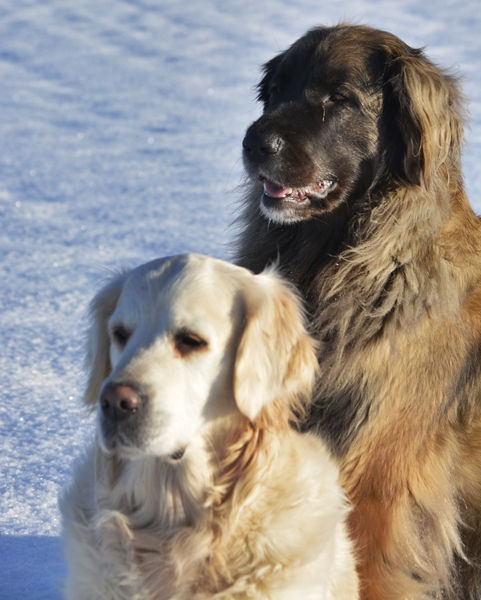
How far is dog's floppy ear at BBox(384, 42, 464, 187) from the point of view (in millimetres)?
3566

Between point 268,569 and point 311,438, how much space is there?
57 centimetres

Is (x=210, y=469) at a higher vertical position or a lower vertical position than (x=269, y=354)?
lower

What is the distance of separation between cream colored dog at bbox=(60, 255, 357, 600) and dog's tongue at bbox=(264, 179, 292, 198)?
2.86ft

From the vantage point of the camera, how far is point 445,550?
3.73m

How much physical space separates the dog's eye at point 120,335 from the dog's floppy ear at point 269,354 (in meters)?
0.40

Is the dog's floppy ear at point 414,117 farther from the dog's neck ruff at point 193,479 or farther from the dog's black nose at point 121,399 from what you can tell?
the dog's black nose at point 121,399

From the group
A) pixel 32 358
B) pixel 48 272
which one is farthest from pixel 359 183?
pixel 48 272

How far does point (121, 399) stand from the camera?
2387 mm

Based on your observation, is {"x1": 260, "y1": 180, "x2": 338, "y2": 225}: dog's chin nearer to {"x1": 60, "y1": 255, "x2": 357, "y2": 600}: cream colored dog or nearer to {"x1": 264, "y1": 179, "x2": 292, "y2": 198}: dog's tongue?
{"x1": 264, "y1": 179, "x2": 292, "y2": 198}: dog's tongue

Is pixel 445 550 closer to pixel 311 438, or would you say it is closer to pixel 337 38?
pixel 311 438

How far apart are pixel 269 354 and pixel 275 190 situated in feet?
3.85

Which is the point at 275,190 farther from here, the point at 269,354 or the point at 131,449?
the point at 131,449

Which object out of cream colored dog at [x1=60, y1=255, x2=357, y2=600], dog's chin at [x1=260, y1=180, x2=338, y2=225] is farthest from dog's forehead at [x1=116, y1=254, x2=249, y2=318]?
dog's chin at [x1=260, y1=180, x2=338, y2=225]

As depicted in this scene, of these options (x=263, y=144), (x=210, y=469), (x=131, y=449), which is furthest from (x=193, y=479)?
(x=263, y=144)
